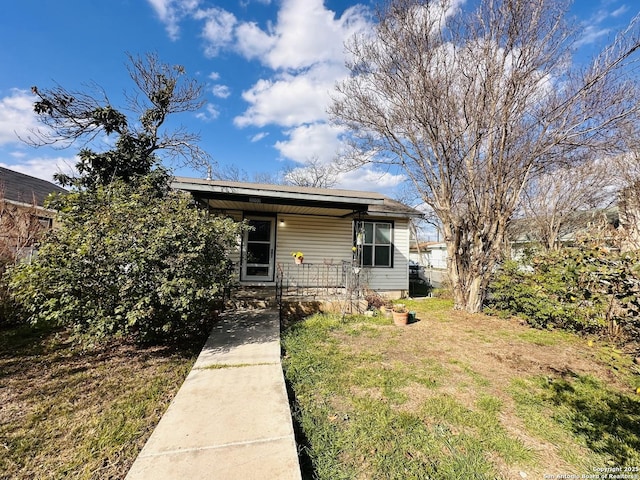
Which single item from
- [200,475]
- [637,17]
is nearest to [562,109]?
[637,17]

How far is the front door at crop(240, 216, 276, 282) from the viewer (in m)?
8.89

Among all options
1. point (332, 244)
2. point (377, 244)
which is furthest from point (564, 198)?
point (332, 244)

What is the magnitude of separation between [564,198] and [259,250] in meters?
14.6

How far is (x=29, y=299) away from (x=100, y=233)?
1.42 m

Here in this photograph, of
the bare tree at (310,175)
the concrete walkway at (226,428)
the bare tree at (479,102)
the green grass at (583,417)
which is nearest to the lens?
the concrete walkway at (226,428)

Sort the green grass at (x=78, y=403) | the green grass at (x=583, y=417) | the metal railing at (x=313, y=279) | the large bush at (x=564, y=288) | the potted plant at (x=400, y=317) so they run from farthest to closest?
the metal railing at (x=313, y=279) → the potted plant at (x=400, y=317) → the large bush at (x=564, y=288) → the green grass at (x=583, y=417) → the green grass at (x=78, y=403)

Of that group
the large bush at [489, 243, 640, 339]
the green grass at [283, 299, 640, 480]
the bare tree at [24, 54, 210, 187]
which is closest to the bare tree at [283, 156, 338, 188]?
the bare tree at [24, 54, 210, 187]

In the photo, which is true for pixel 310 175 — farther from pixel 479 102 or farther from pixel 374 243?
pixel 479 102

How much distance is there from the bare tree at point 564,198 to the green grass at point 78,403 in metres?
14.9

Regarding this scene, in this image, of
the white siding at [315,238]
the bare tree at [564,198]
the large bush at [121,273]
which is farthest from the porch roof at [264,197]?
the bare tree at [564,198]

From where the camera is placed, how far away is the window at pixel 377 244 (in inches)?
390

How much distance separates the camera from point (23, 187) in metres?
12.0

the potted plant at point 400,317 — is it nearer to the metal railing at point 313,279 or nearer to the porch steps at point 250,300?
the metal railing at point 313,279

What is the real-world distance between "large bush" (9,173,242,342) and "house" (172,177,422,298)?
3556mm
